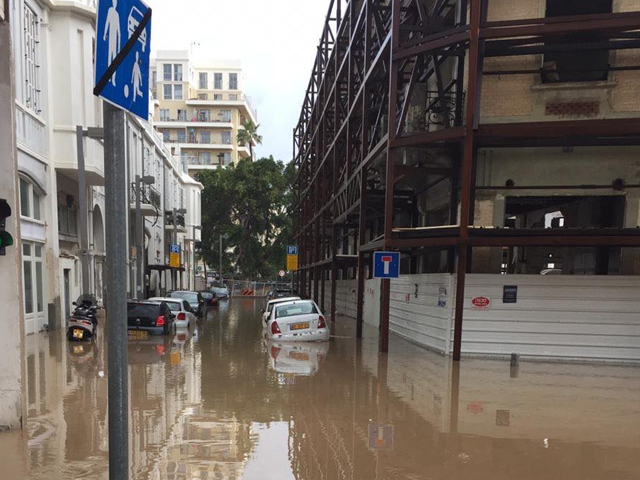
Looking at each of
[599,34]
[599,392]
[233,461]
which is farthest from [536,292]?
[233,461]

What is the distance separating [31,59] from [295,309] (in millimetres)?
13395

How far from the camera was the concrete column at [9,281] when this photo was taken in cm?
593

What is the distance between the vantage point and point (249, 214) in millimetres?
50719

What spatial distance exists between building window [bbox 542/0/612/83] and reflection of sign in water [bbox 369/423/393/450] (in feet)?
33.2

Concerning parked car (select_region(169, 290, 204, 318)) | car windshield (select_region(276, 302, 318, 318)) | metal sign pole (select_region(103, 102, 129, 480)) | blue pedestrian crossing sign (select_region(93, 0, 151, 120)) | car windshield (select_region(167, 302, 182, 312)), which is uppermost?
blue pedestrian crossing sign (select_region(93, 0, 151, 120))

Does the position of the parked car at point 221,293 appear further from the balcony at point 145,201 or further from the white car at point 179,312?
the white car at point 179,312

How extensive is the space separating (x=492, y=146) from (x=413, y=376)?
6.75 m

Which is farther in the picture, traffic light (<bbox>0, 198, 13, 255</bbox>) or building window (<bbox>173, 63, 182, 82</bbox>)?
building window (<bbox>173, 63, 182, 82</bbox>)

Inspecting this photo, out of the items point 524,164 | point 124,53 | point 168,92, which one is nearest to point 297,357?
point 524,164

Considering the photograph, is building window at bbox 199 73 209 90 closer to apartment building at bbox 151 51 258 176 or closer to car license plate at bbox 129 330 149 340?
apartment building at bbox 151 51 258 176

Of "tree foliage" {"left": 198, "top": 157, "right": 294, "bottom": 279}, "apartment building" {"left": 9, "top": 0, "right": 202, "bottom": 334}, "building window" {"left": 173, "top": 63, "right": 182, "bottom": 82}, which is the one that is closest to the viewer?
"apartment building" {"left": 9, "top": 0, "right": 202, "bottom": 334}

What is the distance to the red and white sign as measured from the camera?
39.0 feet

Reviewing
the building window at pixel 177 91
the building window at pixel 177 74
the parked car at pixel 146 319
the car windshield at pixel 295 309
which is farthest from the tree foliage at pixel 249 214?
the car windshield at pixel 295 309

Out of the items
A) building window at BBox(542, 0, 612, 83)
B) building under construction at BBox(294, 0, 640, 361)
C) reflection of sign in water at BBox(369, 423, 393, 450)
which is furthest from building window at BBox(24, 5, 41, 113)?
building window at BBox(542, 0, 612, 83)
